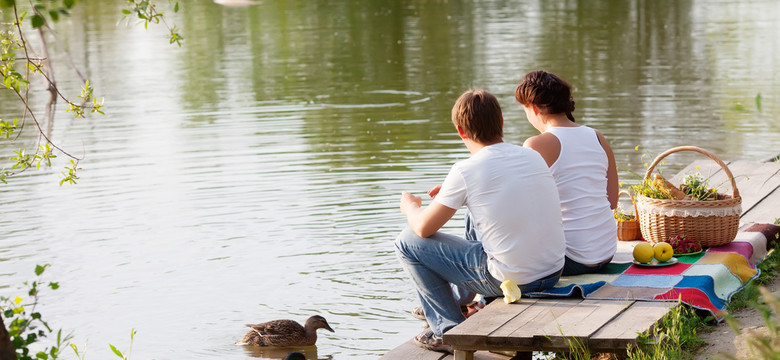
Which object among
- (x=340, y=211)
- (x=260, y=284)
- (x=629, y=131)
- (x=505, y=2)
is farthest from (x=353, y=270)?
(x=505, y=2)

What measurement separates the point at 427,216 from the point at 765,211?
318 centimetres

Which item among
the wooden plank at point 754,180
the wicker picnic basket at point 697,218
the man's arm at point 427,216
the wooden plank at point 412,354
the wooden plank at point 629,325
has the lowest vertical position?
the wooden plank at point 412,354

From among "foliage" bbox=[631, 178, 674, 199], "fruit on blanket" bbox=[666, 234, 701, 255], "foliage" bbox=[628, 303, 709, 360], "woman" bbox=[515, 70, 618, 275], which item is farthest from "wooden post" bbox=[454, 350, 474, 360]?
"foliage" bbox=[631, 178, 674, 199]

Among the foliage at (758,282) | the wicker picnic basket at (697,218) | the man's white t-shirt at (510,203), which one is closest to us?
the man's white t-shirt at (510,203)

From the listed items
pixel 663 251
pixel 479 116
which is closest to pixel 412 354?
pixel 479 116

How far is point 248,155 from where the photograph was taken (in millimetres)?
11703

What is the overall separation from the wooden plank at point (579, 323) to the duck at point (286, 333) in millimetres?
1856

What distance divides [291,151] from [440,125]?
229 centimetres

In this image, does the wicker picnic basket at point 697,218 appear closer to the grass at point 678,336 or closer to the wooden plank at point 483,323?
the grass at point 678,336

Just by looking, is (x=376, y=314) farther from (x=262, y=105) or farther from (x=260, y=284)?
(x=262, y=105)

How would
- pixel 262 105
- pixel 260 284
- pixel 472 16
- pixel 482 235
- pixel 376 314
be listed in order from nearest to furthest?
pixel 482 235 < pixel 376 314 < pixel 260 284 < pixel 262 105 < pixel 472 16

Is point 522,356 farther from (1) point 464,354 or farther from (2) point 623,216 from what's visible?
(2) point 623,216

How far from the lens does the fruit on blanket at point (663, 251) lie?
17.5ft

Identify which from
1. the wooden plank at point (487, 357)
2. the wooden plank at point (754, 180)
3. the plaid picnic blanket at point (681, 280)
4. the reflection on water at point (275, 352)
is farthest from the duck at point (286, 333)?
the wooden plank at point (754, 180)
